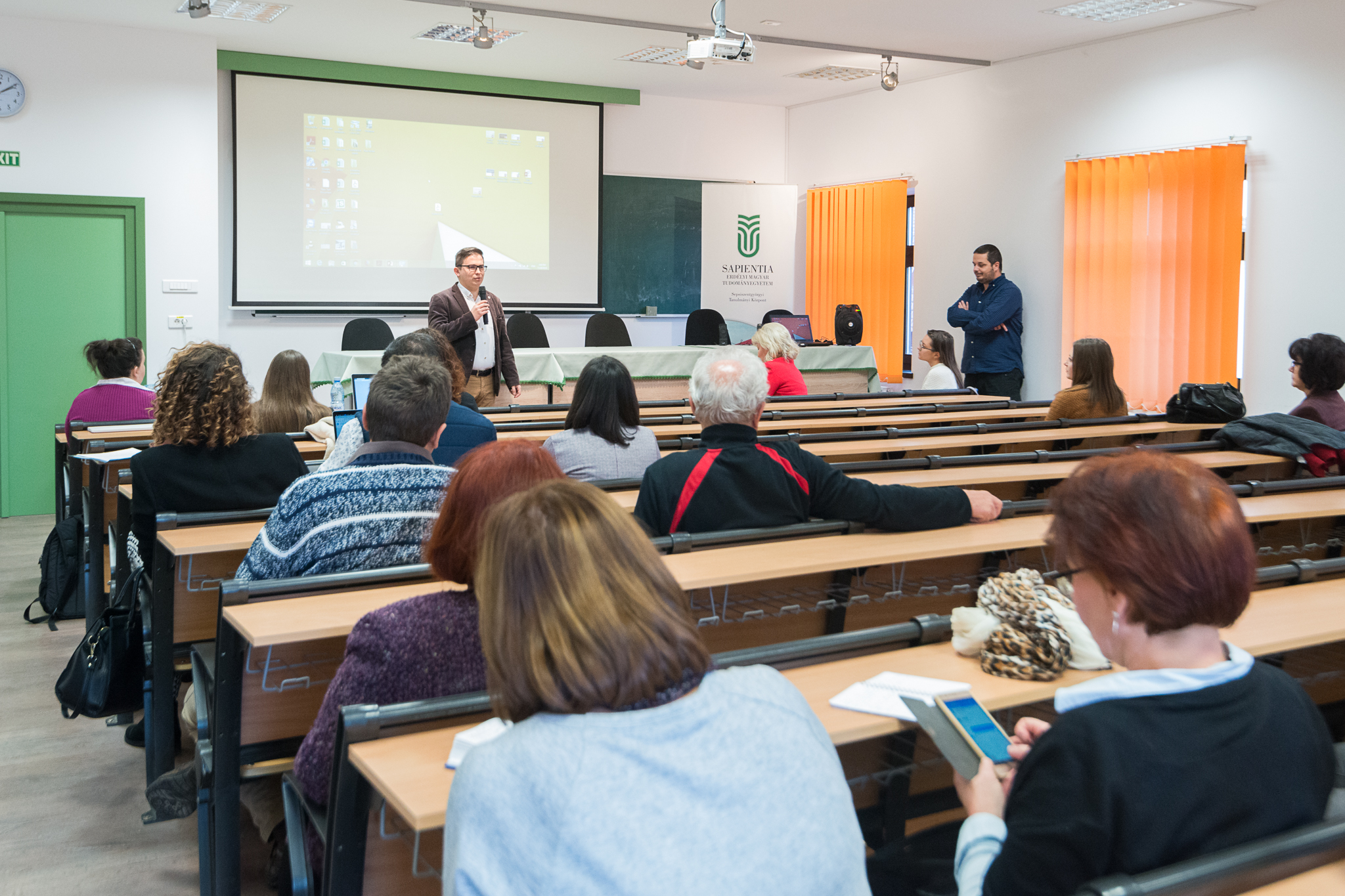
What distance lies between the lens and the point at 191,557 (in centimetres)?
255

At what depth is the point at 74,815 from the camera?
2789mm

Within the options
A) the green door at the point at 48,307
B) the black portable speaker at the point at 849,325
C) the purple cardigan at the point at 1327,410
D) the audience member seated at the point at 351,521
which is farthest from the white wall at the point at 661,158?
the audience member seated at the point at 351,521

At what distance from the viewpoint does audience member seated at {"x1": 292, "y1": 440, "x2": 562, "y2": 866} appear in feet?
4.98

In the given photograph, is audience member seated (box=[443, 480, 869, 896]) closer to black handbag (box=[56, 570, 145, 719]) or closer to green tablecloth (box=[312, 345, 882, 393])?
black handbag (box=[56, 570, 145, 719])

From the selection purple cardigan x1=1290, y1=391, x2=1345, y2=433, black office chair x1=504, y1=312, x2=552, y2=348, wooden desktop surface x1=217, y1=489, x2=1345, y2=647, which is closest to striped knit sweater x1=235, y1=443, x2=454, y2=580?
wooden desktop surface x1=217, y1=489, x2=1345, y2=647

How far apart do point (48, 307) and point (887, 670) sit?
763cm

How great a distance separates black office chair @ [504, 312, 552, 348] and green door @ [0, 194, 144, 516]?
272 cm

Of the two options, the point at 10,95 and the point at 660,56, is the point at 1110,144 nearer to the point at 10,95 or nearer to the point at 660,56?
the point at 660,56

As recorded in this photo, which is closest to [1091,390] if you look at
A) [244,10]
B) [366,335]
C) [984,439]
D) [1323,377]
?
[1323,377]

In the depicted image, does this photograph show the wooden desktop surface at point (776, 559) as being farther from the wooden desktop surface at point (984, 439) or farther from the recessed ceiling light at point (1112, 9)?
the recessed ceiling light at point (1112, 9)

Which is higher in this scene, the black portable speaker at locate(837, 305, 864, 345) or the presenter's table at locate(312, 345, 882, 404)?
the black portable speaker at locate(837, 305, 864, 345)

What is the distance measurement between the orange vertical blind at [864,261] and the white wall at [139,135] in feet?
18.2

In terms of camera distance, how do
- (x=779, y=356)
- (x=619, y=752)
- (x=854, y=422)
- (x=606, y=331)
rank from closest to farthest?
(x=619, y=752)
(x=854, y=422)
(x=779, y=356)
(x=606, y=331)

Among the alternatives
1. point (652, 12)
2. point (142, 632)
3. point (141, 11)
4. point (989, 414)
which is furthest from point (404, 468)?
point (141, 11)
